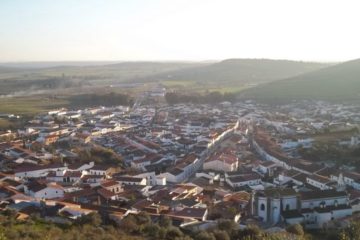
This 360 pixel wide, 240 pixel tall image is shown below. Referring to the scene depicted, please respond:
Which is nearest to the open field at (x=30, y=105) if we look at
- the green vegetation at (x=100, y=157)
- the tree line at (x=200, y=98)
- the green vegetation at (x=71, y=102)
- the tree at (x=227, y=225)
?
the green vegetation at (x=71, y=102)

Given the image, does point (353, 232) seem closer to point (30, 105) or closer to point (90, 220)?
point (90, 220)

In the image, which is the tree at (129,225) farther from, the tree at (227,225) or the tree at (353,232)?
the tree at (353,232)

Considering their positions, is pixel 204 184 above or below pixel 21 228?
below

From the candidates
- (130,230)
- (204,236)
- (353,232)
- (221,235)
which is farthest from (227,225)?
(353,232)

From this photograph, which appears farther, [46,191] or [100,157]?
[100,157]

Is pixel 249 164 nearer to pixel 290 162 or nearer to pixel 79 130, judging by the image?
pixel 290 162

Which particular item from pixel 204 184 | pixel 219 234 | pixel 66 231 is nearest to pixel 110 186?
pixel 204 184
